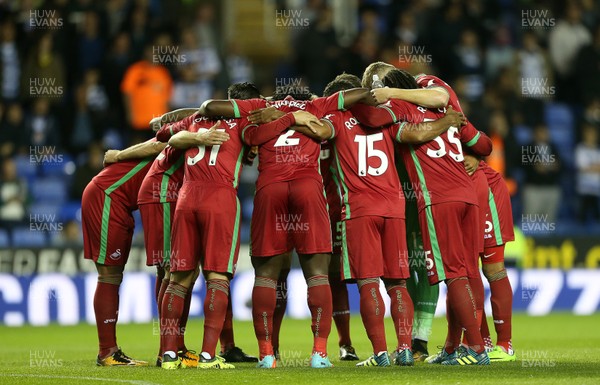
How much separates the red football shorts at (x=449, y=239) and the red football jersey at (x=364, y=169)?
30 centimetres

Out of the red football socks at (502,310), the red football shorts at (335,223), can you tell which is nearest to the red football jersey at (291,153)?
the red football shorts at (335,223)

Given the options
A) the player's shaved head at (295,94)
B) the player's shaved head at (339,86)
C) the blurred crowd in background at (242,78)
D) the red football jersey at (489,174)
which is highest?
the blurred crowd in background at (242,78)

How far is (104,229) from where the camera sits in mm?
11086

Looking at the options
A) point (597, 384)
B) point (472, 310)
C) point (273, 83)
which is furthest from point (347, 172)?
point (273, 83)

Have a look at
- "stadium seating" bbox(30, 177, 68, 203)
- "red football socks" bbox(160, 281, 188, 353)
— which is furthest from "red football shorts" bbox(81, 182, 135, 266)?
"stadium seating" bbox(30, 177, 68, 203)

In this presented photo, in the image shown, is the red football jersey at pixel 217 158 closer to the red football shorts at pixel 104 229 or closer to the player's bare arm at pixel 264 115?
the player's bare arm at pixel 264 115

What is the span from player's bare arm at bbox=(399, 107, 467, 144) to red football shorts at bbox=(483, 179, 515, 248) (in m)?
1.00

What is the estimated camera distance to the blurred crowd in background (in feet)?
63.1

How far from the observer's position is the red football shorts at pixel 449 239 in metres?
10.2

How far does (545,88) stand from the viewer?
2192cm

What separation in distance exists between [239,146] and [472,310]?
246 centimetres

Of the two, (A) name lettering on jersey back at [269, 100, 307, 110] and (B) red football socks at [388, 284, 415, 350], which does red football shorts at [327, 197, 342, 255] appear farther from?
(A) name lettering on jersey back at [269, 100, 307, 110]

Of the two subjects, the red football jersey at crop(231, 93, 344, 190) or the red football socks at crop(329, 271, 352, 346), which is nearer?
the red football jersey at crop(231, 93, 344, 190)

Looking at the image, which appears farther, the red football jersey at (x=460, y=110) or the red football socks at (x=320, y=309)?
the red football jersey at (x=460, y=110)
